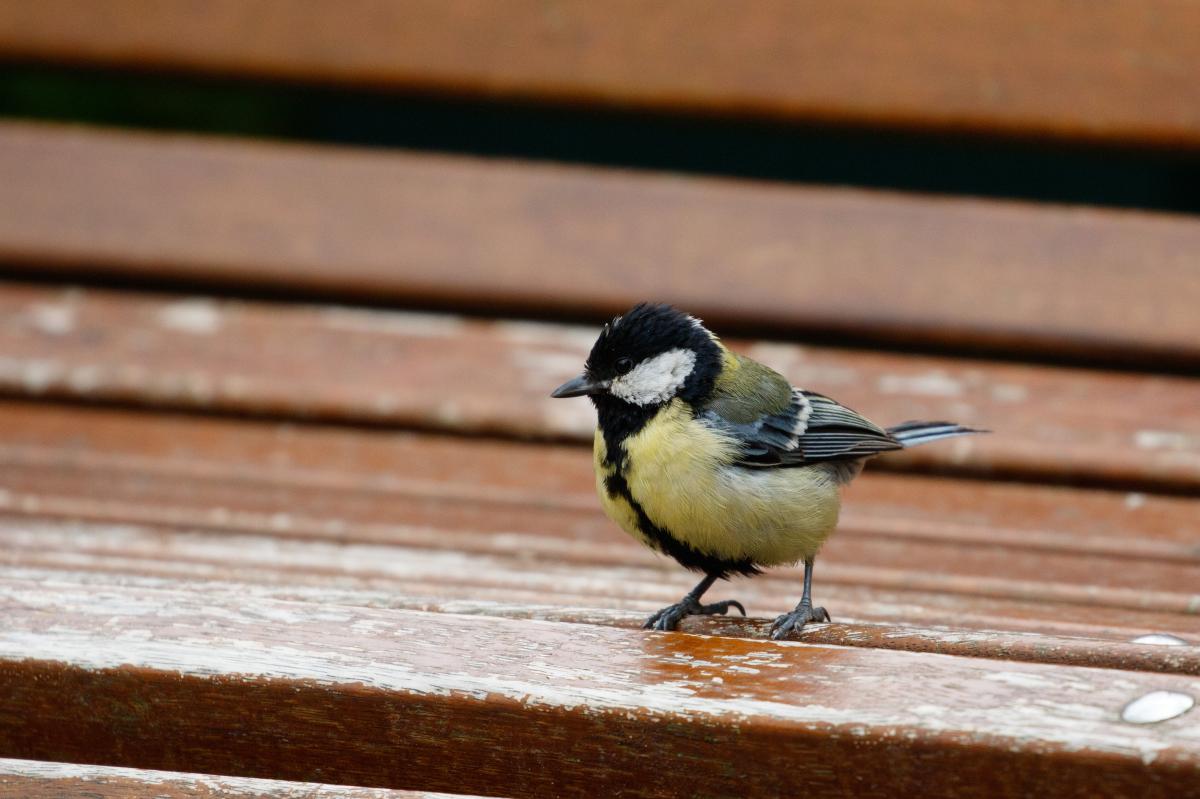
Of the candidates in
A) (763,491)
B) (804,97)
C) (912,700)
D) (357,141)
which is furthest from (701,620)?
(357,141)

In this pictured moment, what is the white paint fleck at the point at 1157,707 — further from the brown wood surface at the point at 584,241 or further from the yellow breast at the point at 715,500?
the brown wood surface at the point at 584,241

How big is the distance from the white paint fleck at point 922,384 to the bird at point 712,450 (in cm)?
39

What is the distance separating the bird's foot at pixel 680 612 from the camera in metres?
1.53

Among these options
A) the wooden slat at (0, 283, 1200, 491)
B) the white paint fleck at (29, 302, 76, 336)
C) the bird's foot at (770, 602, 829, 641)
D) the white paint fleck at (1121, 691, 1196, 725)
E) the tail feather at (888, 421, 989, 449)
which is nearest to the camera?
the white paint fleck at (1121, 691, 1196, 725)

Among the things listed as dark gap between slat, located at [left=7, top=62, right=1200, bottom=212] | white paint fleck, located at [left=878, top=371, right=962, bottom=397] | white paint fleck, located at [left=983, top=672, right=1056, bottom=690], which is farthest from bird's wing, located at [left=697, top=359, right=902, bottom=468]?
dark gap between slat, located at [left=7, top=62, right=1200, bottom=212]

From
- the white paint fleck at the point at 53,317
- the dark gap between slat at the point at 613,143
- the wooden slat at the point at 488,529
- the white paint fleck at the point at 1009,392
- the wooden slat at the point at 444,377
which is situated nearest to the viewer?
the wooden slat at the point at 488,529

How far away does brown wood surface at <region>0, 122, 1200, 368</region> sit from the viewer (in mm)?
2736

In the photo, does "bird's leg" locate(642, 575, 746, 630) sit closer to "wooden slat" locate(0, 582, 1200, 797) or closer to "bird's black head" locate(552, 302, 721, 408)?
"wooden slat" locate(0, 582, 1200, 797)

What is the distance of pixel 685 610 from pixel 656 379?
0.48 metres

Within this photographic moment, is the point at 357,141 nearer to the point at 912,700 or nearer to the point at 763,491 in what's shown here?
the point at 763,491

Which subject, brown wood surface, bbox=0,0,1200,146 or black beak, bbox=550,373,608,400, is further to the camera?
brown wood surface, bbox=0,0,1200,146

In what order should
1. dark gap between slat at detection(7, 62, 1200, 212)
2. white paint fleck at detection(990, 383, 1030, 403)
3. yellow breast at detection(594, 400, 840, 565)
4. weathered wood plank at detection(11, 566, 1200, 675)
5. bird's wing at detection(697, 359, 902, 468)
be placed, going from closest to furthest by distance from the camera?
1. weathered wood plank at detection(11, 566, 1200, 675)
2. yellow breast at detection(594, 400, 840, 565)
3. bird's wing at detection(697, 359, 902, 468)
4. white paint fleck at detection(990, 383, 1030, 403)
5. dark gap between slat at detection(7, 62, 1200, 212)

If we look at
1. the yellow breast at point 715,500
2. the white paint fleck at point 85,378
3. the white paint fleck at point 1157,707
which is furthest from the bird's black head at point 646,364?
the white paint fleck at point 85,378

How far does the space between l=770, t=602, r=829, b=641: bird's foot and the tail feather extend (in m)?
0.64
